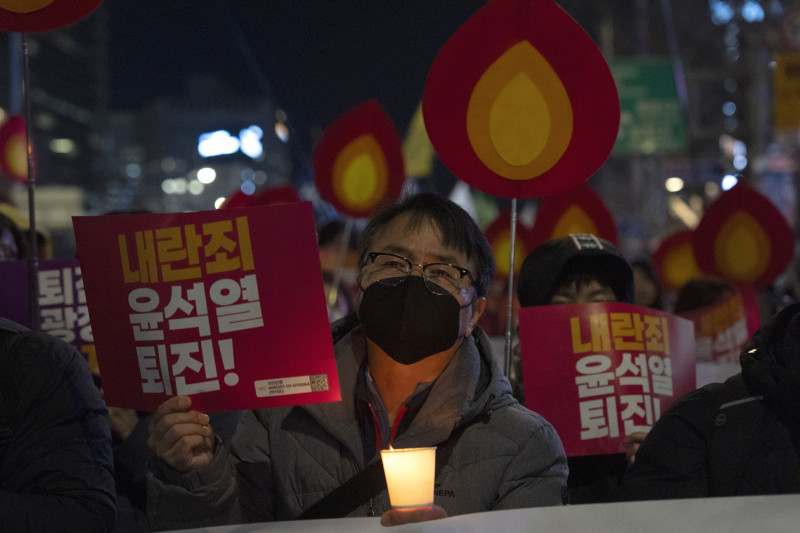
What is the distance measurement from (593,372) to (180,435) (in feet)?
5.11

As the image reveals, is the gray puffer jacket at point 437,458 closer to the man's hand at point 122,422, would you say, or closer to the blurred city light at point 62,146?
the man's hand at point 122,422

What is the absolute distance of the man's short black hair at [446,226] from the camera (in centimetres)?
245

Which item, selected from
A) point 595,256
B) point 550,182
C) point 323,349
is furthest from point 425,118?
point 323,349

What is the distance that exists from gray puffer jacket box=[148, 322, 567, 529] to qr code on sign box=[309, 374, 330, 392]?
18 centimetres

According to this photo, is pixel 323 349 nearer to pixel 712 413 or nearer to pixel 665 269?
pixel 712 413

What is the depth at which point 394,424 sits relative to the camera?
2312 millimetres

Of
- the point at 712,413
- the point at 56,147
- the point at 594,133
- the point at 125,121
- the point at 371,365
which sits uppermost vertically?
the point at 125,121

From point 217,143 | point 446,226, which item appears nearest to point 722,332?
point 446,226

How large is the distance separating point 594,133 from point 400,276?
4.06 feet

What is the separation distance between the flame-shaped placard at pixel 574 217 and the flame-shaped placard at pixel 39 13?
414cm

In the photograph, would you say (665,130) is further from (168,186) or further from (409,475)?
(168,186)

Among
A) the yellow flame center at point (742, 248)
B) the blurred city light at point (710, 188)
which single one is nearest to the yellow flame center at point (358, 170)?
the yellow flame center at point (742, 248)

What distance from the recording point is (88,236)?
2.10m

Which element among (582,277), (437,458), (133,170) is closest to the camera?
(437,458)
